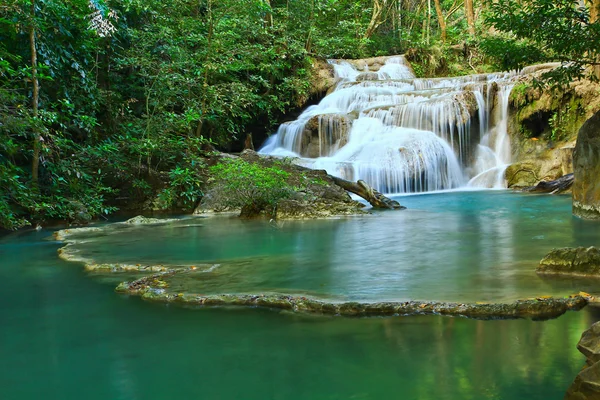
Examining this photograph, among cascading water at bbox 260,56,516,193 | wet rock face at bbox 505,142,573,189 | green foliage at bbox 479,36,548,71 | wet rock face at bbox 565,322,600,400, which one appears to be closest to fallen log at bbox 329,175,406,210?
cascading water at bbox 260,56,516,193

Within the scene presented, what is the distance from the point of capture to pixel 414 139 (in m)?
17.0

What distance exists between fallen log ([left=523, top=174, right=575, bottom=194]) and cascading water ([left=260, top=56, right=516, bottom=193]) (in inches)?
95.0

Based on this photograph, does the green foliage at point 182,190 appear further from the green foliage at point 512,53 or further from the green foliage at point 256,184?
the green foliage at point 512,53

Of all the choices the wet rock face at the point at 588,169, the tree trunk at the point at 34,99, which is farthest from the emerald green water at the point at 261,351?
the tree trunk at the point at 34,99

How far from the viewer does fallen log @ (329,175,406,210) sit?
37.1 ft

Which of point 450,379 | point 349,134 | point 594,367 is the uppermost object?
point 349,134

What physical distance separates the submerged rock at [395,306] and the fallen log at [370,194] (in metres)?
7.65

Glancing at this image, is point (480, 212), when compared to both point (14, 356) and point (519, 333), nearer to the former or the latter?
point (519, 333)

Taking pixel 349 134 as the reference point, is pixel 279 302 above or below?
below

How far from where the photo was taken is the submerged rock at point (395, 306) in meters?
3.45

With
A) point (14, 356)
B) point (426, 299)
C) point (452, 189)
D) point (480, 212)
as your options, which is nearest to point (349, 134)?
point (452, 189)

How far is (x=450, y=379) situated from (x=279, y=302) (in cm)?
157

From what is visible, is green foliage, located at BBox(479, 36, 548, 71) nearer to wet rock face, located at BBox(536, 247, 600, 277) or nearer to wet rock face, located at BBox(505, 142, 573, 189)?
wet rock face, located at BBox(536, 247, 600, 277)

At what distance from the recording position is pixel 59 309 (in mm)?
4008
